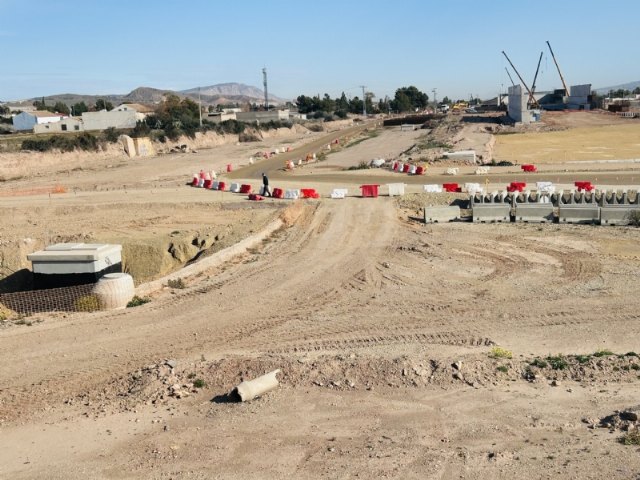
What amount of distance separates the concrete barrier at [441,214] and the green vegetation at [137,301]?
13.0 m

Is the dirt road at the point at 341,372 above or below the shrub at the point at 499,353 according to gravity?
below

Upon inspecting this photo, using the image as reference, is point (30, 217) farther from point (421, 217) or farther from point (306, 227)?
point (421, 217)

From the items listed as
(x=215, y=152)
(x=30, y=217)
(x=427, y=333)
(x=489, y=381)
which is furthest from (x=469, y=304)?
(x=215, y=152)

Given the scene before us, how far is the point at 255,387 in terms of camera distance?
11086 mm

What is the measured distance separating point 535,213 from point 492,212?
1.64m

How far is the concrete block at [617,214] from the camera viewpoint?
78.4 feet

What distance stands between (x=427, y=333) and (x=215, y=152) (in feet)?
188

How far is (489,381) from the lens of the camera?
37.1ft

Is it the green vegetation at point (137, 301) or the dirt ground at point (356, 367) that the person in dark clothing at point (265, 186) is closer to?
the dirt ground at point (356, 367)

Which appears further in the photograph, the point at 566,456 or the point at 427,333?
the point at 427,333

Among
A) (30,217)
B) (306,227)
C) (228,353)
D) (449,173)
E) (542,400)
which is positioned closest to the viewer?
(542,400)

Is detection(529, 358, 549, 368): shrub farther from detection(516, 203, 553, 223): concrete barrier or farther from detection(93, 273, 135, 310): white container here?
detection(516, 203, 553, 223): concrete barrier

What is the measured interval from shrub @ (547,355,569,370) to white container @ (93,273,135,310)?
1059 cm

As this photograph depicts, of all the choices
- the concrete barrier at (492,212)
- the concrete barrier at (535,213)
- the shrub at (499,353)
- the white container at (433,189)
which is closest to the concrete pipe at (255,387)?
the shrub at (499,353)
